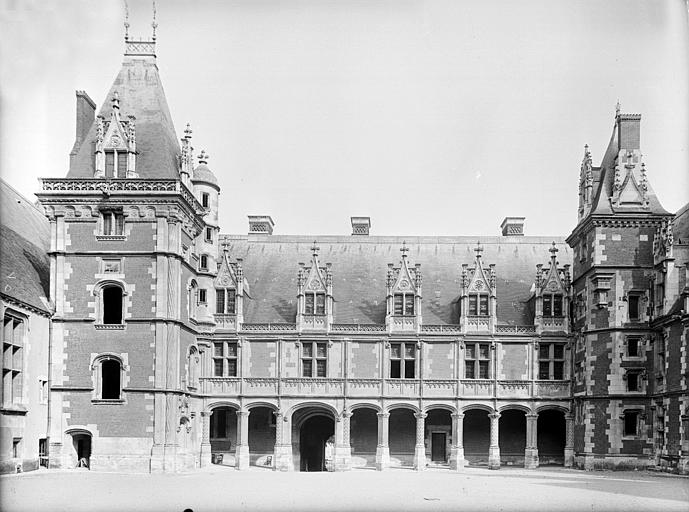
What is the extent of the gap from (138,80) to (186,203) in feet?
20.9

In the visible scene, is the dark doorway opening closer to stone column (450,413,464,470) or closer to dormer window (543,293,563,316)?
stone column (450,413,464,470)

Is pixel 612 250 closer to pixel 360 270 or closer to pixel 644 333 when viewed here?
pixel 644 333

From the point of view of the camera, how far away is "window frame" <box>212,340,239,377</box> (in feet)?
120

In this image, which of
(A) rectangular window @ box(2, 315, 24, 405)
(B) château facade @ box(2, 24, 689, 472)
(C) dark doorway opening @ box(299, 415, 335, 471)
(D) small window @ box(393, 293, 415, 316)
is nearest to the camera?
(A) rectangular window @ box(2, 315, 24, 405)

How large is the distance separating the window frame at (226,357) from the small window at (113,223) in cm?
735

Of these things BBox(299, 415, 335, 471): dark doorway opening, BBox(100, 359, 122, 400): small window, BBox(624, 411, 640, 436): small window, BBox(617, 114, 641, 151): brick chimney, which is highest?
BBox(617, 114, 641, 151): brick chimney

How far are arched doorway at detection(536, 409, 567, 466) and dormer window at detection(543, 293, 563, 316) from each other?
446 cm

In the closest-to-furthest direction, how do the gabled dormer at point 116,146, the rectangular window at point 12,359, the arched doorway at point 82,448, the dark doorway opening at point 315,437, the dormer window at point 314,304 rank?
the rectangular window at point 12,359 < the arched doorway at point 82,448 < the gabled dormer at point 116,146 < the dormer window at point 314,304 < the dark doorway opening at point 315,437

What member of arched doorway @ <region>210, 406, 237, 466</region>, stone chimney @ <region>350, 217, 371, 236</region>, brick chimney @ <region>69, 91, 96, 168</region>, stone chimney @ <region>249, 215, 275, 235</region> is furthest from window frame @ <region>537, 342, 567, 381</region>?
brick chimney @ <region>69, 91, 96, 168</region>

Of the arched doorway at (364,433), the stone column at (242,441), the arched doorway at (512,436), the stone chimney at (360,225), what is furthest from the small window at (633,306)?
the stone column at (242,441)

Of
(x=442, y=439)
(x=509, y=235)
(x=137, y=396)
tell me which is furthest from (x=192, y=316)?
(x=509, y=235)

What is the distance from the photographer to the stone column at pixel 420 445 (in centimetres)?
3497

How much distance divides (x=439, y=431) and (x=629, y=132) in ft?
52.1

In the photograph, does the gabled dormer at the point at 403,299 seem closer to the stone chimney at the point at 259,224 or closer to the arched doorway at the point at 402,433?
the arched doorway at the point at 402,433
